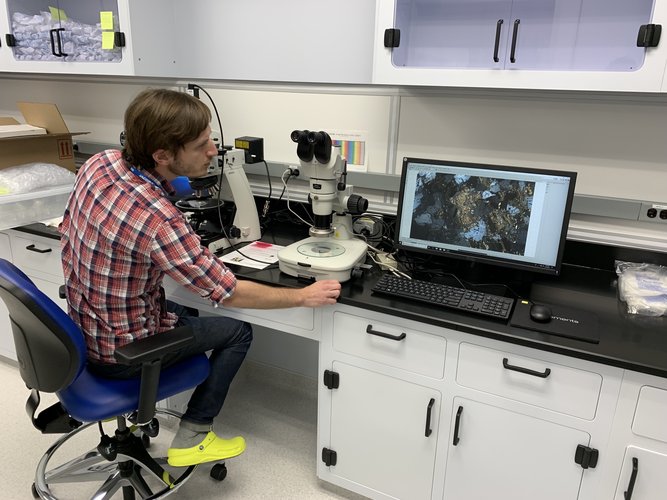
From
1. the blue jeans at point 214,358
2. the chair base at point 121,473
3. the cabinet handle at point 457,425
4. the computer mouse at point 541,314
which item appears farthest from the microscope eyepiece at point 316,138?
the chair base at point 121,473

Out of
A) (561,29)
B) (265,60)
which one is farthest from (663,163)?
(265,60)

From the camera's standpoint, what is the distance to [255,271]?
1.74 meters

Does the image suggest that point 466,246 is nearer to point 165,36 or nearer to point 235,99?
point 235,99

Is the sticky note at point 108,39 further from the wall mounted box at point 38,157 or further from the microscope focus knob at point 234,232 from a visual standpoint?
the microscope focus knob at point 234,232

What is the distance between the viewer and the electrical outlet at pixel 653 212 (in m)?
1.69

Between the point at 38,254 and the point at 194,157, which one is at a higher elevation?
the point at 194,157

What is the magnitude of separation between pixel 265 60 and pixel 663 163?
1.64 metres

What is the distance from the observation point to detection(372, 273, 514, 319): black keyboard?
145 cm

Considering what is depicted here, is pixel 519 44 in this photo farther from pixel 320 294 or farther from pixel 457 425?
pixel 457 425

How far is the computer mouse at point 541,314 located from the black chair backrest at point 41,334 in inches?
49.9

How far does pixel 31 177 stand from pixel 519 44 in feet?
7.35

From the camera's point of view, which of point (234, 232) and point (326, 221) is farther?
point (234, 232)

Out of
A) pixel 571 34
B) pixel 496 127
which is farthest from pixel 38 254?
pixel 571 34

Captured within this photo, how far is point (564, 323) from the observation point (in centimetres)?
140
